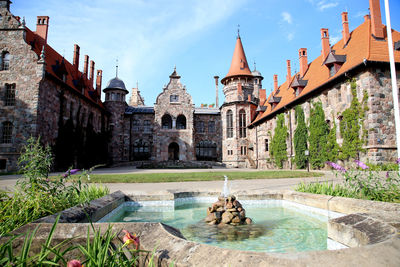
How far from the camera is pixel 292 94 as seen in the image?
27.8 meters

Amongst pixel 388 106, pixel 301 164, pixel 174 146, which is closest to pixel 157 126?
pixel 174 146

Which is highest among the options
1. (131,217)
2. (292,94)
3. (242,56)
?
(242,56)

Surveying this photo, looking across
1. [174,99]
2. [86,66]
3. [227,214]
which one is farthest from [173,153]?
[227,214]

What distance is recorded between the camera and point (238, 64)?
3962cm

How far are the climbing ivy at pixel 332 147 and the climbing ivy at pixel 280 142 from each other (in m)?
7.10

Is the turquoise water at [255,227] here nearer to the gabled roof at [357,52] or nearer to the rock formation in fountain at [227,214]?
the rock formation in fountain at [227,214]

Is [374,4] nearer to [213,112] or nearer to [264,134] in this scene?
[264,134]

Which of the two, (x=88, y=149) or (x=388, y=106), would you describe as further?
(x=88, y=149)

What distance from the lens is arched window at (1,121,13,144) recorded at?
20312 mm

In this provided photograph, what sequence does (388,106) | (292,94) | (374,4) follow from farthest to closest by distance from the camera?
(292,94), (374,4), (388,106)

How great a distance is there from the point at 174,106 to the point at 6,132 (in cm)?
2080

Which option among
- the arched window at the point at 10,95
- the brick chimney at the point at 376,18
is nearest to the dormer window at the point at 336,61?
the brick chimney at the point at 376,18

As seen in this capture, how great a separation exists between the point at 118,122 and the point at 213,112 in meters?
15.1

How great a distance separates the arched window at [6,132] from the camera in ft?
66.6
